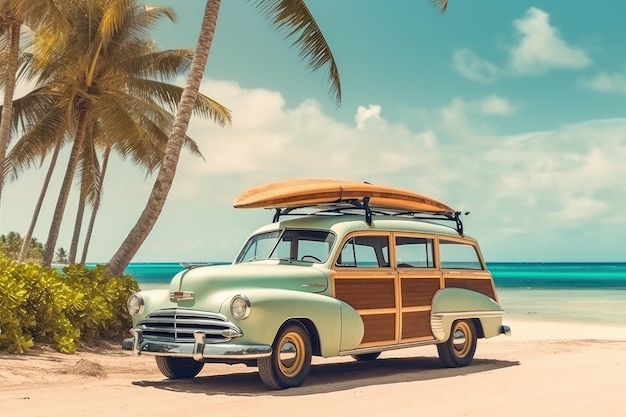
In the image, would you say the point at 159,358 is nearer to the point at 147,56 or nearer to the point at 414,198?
the point at 414,198

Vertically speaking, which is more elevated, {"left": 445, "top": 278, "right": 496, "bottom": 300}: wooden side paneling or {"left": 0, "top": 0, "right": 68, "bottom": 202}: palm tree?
{"left": 0, "top": 0, "right": 68, "bottom": 202}: palm tree

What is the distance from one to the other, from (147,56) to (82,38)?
1939 millimetres

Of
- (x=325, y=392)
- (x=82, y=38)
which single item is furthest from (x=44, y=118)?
(x=325, y=392)

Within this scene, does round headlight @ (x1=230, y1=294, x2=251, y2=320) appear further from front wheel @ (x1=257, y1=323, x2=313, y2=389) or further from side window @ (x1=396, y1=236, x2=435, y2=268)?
side window @ (x1=396, y1=236, x2=435, y2=268)

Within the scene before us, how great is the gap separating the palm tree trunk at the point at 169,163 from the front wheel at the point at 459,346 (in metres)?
6.87

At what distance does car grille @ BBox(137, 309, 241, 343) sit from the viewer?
350 inches

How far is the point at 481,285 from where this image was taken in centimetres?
1281

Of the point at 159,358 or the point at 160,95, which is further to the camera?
the point at 160,95

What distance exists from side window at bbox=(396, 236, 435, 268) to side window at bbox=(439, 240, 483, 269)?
0.32 meters

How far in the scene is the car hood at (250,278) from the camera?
30.6 feet

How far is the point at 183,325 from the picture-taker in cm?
921

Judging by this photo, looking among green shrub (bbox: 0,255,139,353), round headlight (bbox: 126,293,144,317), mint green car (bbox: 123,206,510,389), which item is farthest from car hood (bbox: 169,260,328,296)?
green shrub (bbox: 0,255,139,353)

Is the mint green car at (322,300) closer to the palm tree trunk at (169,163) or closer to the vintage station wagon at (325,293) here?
the vintage station wagon at (325,293)

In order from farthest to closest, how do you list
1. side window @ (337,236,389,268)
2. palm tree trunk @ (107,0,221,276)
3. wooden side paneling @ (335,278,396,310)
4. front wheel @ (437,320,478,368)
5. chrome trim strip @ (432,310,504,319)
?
palm tree trunk @ (107,0,221,276) < front wheel @ (437,320,478,368) < chrome trim strip @ (432,310,504,319) < side window @ (337,236,389,268) < wooden side paneling @ (335,278,396,310)
